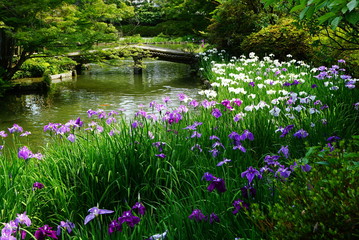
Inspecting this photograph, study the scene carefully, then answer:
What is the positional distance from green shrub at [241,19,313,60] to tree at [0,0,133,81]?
402cm

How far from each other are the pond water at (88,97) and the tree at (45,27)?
3.67 feet

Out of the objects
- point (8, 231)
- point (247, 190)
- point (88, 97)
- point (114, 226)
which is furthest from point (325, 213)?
point (88, 97)

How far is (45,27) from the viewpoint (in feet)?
30.2

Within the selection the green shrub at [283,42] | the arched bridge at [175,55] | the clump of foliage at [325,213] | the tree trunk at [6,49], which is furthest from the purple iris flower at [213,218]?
the arched bridge at [175,55]

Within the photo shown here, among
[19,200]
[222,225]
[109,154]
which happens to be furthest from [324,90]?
[19,200]

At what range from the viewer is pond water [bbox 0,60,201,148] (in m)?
7.76

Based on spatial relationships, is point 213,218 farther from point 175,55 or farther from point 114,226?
point 175,55

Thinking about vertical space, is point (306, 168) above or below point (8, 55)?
below

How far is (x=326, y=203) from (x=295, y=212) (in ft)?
0.46

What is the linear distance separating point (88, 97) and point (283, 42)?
5854 millimetres

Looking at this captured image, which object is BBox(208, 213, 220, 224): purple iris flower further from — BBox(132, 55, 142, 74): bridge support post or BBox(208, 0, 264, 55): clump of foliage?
BBox(132, 55, 142, 74): bridge support post

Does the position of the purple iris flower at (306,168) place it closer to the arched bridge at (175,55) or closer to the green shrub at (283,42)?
the green shrub at (283,42)

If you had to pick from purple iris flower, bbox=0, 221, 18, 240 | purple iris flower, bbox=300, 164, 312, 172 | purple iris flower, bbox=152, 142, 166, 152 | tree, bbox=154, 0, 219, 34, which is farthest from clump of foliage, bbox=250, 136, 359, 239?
tree, bbox=154, 0, 219, 34

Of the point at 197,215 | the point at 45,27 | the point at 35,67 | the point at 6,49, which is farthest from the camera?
the point at 35,67
